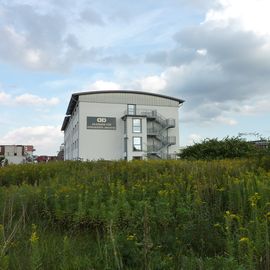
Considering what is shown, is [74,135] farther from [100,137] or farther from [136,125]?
[136,125]

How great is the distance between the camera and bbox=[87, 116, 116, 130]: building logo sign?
6494 centimetres

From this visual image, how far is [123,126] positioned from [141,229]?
62.1 m

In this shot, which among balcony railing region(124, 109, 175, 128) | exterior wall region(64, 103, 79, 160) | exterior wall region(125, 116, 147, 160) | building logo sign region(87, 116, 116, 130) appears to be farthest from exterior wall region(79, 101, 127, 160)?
exterior wall region(64, 103, 79, 160)

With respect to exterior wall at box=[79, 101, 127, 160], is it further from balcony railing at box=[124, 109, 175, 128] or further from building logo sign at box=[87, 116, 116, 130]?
balcony railing at box=[124, 109, 175, 128]

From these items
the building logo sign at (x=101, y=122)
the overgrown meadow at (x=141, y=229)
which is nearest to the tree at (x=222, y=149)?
the overgrown meadow at (x=141, y=229)

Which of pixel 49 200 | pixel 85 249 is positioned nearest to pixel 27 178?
pixel 49 200

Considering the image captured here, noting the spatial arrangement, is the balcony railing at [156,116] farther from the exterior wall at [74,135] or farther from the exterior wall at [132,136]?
the exterior wall at [74,135]

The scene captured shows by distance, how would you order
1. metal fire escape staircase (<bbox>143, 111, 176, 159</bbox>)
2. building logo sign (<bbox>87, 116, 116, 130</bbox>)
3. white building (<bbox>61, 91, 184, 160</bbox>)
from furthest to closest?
building logo sign (<bbox>87, 116, 116, 130</bbox>)
metal fire escape staircase (<bbox>143, 111, 176, 159</bbox>)
white building (<bbox>61, 91, 184, 160</bbox>)

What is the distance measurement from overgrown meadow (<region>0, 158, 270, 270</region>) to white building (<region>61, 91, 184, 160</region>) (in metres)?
55.5

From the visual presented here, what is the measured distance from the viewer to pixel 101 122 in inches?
2581

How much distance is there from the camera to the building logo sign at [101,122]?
64938 mm

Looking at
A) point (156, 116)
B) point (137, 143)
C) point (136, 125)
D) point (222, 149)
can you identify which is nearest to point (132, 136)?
point (137, 143)

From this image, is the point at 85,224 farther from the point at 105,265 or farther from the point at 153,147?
the point at 153,147

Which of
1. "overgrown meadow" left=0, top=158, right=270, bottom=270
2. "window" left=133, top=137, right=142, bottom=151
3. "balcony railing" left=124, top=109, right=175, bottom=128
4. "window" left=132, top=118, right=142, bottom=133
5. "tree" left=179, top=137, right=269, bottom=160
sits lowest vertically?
"overgrown meadow" left=0, top=158, right=270, bottom=270
